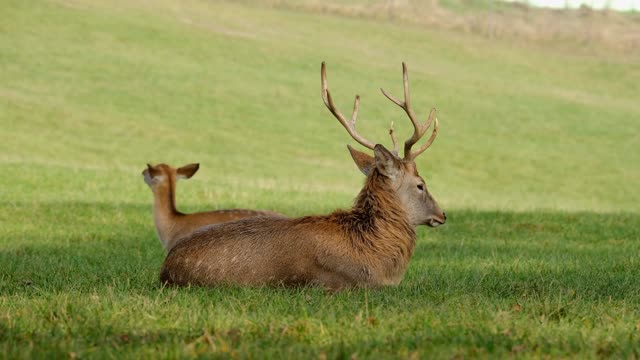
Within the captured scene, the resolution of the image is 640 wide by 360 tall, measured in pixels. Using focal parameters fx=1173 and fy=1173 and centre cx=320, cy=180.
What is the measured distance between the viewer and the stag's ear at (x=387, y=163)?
8.80m

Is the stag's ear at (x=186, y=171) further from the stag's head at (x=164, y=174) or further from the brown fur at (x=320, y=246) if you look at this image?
the brown fur at (x=320, y=246)

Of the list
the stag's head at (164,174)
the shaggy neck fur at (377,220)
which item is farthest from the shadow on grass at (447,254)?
the stag's head at (164,174)

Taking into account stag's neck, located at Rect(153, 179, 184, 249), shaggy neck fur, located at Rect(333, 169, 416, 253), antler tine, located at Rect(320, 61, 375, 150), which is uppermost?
antler tine, located at Rect(320, 61, 375, 150)

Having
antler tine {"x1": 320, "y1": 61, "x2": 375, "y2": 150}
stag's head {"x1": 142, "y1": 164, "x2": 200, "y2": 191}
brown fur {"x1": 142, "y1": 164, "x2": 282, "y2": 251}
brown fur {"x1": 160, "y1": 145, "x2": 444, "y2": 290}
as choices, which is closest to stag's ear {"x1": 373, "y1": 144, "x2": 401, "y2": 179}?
brown fur {"x1": 160, "y1": 145, "x2": 444, "y2": 290}

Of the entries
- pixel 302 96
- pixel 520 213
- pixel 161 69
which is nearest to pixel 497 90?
pixel 302 96

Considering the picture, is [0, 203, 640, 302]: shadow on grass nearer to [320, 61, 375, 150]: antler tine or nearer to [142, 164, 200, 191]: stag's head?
[142, 164, 200, 191]: stag's head

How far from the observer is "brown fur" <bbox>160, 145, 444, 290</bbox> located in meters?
8.37

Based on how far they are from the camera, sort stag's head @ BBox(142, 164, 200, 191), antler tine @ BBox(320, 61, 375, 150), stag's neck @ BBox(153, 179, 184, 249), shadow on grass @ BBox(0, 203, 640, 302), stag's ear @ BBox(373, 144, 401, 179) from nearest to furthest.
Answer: shadow on grass @ BBox(0, 203, 640, 302) < stag's ear @ BBox(373, 144, 401, 179) < antler tine @ BBox(320, 61, 375, 150) < stag's neck @ BBox(153, 179, 184, 249) < stag's head @ BBox(142, 164, 200, 191)

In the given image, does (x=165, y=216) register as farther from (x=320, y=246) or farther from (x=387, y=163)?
(x=320, y=246)

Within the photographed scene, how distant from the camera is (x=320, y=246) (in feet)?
27.7

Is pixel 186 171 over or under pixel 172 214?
over

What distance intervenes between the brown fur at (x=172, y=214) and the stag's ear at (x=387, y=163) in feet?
10.5

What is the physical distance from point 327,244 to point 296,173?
81.6ft

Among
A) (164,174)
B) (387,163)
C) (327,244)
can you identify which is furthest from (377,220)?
(164,174)
